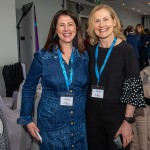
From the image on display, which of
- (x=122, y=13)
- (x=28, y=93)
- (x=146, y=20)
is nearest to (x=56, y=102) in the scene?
(x=28, y=93)

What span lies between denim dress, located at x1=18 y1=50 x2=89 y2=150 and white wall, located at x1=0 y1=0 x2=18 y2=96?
263 cm

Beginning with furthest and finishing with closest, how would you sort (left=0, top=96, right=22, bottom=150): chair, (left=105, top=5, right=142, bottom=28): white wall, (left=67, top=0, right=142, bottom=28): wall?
(left=105, top=5, right=142, bottom=28): white wall
(left=67, top=0, right=142, bottom=28): wall
(left=0, top=96, right=22, bottom=150): chair

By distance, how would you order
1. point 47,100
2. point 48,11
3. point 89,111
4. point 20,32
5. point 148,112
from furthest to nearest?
point 48,11, point 20,32, point 148,112, point 89,111, point 47,100

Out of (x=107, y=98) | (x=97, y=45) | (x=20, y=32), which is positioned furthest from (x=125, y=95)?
(x=20, y=32)

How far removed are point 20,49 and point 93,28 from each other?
4045 millimetres

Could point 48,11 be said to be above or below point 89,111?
above

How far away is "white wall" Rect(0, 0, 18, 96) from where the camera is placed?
400 centimetres

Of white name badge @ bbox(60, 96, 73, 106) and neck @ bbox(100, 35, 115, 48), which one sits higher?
neck @ bbox(100, 35, 115, 48)

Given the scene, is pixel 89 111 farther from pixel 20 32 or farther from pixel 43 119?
pixel 20 32

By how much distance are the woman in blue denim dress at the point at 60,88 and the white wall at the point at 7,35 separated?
2632 mm

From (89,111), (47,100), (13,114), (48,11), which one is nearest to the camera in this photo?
(47,100)

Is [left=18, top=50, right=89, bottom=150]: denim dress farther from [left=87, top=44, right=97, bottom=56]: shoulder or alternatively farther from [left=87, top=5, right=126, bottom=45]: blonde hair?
[left=87, top=5, right=126, bottom=45]: blonde hair

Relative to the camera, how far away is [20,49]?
5500mm

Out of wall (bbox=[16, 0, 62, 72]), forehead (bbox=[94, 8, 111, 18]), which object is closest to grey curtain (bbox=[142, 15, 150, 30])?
wall (bbox=[16, 0, 62, 72])
